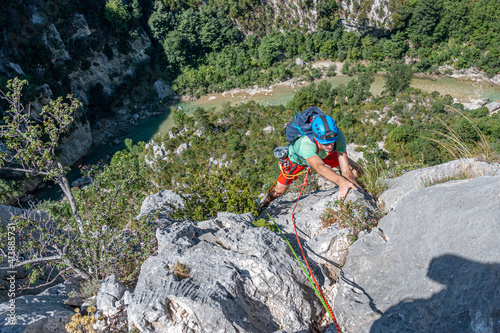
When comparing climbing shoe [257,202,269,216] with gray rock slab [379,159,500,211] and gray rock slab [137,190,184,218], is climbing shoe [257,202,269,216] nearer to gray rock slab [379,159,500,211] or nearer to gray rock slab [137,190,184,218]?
gray rock slab [137,190,184,218]

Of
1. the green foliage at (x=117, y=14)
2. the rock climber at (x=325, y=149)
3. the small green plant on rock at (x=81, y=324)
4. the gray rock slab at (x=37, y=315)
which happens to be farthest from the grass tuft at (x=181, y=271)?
the green foliage at (x=117, y=14)

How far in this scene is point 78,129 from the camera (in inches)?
1064

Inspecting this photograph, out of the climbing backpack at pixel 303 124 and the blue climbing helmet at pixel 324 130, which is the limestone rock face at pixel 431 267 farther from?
the climbing backpack at pixel 303 124

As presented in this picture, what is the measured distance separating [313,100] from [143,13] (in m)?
27.8

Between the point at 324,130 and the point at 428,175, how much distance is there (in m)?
2.27

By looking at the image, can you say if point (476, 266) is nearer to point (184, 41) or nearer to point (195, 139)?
point (195, 139)

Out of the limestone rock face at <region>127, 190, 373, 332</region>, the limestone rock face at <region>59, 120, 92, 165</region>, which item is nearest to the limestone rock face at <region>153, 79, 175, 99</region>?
the limestone rock face at <region>59, 120, 92, 165</region>

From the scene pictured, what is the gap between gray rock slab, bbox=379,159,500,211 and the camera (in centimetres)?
498

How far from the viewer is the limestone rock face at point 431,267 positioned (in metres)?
2.83

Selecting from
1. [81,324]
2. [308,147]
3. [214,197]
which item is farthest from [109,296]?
[308,147]

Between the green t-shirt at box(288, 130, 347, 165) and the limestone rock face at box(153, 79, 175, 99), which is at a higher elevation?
the green t-shirt at box(288, 130, 347, 165)

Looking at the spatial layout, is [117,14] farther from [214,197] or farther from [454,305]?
[454,305]

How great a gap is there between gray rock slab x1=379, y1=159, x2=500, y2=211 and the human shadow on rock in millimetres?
2055

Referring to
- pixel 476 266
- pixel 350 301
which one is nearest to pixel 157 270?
pixel 350 301
